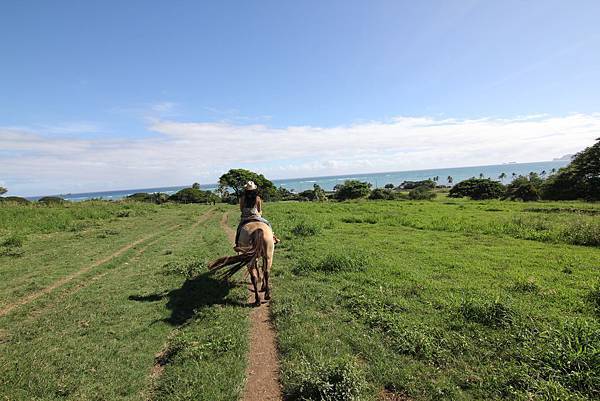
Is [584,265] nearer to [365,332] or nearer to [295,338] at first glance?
[365,332]

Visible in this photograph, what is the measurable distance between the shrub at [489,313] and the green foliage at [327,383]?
10.8 ft

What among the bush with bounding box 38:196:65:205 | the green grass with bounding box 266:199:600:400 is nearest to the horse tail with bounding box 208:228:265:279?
the green grass with bounding box 266:199:600:400

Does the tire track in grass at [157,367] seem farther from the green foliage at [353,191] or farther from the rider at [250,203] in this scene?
the green foliage at [353,191]

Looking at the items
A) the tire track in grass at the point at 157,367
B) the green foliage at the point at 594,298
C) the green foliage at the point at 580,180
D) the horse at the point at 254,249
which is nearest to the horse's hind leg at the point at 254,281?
the horse at the point at 254,249

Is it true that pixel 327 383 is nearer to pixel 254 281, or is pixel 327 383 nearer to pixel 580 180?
pixel 254 281

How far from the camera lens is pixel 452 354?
545cm

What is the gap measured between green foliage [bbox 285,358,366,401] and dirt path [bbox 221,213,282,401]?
318mm

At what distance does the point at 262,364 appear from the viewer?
5.53 metres

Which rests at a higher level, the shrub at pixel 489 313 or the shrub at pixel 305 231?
the shrub at pixel 305 231

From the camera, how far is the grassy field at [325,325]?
470cm

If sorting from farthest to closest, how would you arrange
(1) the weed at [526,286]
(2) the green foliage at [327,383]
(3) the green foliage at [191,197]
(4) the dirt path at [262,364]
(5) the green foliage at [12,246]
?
(3) the green foliage at [191,197], (5) the green foliage at [12,246], (1) the weed at [526,286], (4) the dirt path at [262,364], (2) the green foliage at [327,383]

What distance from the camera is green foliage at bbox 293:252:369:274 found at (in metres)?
10.8

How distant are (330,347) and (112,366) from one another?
394 cm

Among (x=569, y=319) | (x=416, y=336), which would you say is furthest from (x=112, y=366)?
(x=569, y=319)
